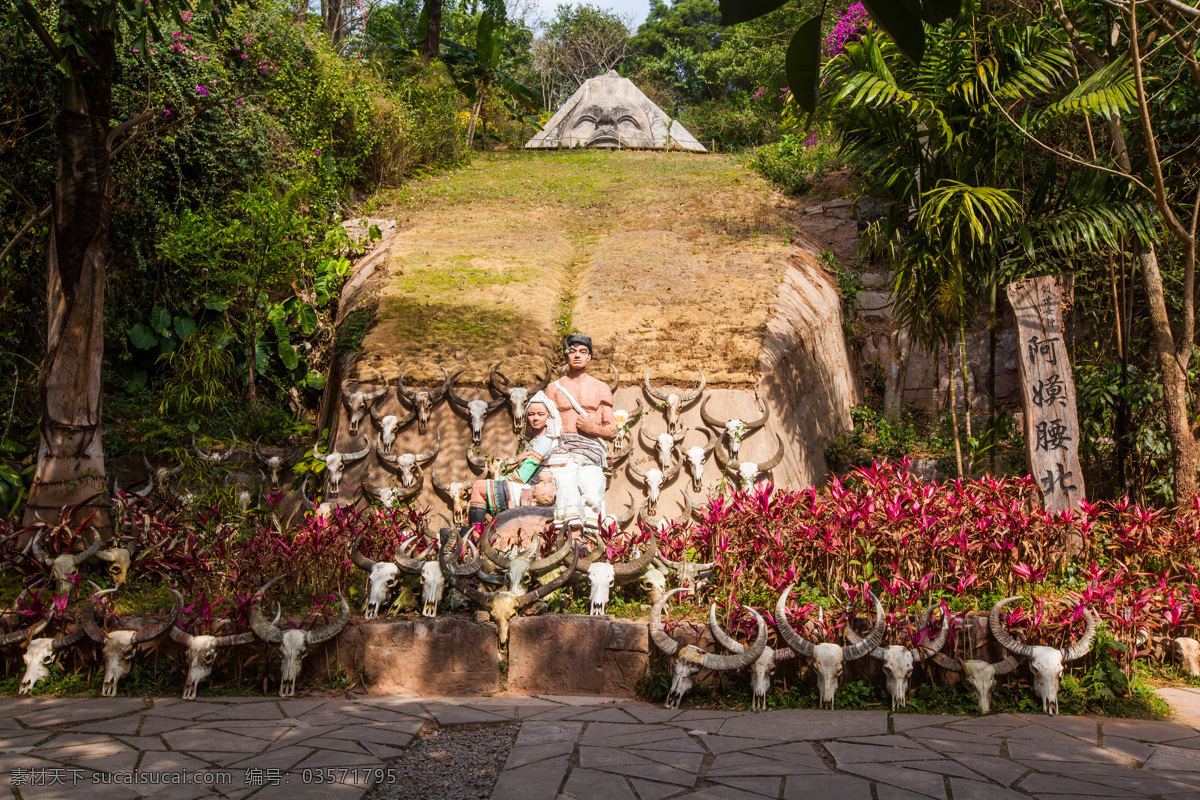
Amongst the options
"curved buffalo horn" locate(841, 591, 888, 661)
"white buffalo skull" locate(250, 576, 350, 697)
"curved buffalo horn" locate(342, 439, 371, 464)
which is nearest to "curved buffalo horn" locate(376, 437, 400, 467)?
"curved buffalo horn" locate(342, 439, 371, 464)

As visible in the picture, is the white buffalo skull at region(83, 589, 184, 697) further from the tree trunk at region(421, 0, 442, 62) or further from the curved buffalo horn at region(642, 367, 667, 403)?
the tree trunk at region(421, 0, 442, 62)

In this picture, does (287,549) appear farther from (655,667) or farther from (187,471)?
(187,471)

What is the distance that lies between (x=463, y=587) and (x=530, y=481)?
127cm

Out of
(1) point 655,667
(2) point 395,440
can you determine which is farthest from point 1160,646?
(2) point 395,440

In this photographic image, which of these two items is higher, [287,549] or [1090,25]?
[1090,25]

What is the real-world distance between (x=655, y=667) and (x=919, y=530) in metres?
1.76

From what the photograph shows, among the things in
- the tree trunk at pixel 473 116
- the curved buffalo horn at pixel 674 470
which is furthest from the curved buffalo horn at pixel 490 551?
the tree trunk at pixel 473 116

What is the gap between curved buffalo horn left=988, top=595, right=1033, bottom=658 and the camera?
4.14 meters

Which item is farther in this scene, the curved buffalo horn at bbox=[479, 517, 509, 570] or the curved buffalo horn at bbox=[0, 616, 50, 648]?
the curved buffalo horn at bbox=[479, 517, 509, 570]

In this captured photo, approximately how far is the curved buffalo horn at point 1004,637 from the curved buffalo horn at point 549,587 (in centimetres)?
221

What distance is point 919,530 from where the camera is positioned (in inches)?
193

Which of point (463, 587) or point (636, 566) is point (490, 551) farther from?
point (636, 566)

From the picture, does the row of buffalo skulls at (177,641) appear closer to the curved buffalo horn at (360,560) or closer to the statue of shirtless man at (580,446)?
the curved buffalo horn at (360,560)

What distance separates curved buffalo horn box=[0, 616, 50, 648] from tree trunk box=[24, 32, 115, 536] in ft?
3.32
